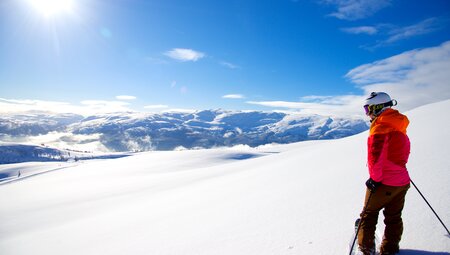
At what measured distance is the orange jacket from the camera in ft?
12.4

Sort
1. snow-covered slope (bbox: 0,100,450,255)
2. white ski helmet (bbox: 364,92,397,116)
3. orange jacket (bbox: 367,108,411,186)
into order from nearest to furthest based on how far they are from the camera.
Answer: orange jacket (bbox: 367,108,411,186)
white ski helmet (bbox: 364,92,397,116)
snow-covered slope (bbox: 0,100,450,255)

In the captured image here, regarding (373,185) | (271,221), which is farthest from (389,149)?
(271,221)

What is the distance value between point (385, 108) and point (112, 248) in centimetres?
631

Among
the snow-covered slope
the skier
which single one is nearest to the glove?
the skier

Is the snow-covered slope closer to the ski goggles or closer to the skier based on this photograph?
the skier

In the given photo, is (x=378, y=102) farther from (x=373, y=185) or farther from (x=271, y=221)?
(x=271, y=221)

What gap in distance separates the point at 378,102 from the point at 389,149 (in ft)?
2.44

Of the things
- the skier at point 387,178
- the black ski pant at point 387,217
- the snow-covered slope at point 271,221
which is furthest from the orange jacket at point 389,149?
the snow-covered slope at point 271,221

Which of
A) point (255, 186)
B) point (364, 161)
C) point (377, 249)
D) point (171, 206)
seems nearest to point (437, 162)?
point (364, 161)

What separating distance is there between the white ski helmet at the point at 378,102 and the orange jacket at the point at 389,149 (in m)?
0.21

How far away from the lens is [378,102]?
410 cm

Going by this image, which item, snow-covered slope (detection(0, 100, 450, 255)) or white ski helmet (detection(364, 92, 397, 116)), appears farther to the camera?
snow-covered slope (detection(0, 100, 450, 255))

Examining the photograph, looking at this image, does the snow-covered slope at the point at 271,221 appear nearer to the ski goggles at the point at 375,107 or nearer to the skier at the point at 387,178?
the skier at the point at 387,178

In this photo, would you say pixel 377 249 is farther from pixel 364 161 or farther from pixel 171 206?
pixel 171 206
